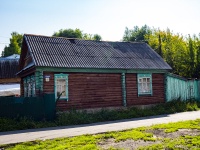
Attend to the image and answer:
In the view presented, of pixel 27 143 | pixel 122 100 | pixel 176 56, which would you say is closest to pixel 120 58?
pixel 122 100

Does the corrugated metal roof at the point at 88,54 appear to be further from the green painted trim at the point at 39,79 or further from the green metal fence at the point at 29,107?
the green metal fence at the point at 29,107

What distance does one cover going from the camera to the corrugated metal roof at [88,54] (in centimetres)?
1474

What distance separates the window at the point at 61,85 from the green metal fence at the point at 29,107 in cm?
141

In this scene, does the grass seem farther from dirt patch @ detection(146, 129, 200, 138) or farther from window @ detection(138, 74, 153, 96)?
dirt patch @ detection(146, 129, 200, 138)

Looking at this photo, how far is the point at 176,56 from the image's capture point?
2853 cm

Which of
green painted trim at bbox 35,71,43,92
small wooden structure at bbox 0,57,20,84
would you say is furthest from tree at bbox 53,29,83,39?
green painted trim at bbox 35,71,43,92

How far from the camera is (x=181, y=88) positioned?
19.2 m

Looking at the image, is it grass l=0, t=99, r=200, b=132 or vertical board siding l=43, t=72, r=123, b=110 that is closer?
grass l=0, t=99, r=200, b=132

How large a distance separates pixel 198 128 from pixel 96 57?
30.1ft

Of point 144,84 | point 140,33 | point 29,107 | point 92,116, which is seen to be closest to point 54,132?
point 29,107

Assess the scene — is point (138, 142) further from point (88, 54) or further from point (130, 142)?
point (88, 54)

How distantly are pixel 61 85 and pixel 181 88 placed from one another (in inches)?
404

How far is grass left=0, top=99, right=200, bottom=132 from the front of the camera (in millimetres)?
11551

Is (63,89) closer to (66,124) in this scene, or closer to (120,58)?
(66,124)
